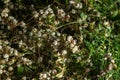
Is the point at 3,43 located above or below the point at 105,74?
above

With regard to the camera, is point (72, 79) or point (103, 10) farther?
point (103, 10)

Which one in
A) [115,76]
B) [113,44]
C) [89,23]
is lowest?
[115,76]

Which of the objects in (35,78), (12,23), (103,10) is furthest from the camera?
(103,10)

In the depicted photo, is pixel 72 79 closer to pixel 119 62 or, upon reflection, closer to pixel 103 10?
pixel 119 62

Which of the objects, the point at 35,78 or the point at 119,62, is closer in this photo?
the point at 35,78

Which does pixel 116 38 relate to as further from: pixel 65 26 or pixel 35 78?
pixel 35 78

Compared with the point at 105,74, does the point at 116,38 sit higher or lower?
higher

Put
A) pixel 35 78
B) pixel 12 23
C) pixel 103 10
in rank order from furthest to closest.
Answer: pixel 103 10, pixel 12 23, pixel 35 78

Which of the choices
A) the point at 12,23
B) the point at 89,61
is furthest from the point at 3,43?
the point at 89,61

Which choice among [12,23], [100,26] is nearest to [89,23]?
[100,26]
